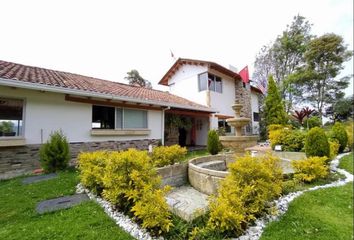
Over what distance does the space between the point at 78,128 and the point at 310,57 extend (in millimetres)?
24380

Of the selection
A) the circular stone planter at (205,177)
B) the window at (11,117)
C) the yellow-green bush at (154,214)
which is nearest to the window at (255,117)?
the circular stone planter at (205,177)

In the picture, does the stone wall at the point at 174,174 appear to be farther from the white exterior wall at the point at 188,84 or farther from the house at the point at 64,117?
the white exterior wall at the point at 188,84

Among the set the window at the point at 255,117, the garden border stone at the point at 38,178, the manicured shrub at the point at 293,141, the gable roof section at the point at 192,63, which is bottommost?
the garden border stone at the point at 38,178

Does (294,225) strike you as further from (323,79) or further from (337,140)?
(323,79)

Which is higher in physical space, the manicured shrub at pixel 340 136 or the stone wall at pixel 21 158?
the manicured shrub at pixel 340 136

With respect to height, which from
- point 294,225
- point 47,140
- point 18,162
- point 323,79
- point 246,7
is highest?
point 323,79

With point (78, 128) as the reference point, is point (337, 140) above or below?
below

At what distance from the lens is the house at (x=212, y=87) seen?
15312 millimetres

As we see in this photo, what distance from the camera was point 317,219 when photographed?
3391mm

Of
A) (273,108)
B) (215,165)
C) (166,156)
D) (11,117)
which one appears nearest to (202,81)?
(273,108)

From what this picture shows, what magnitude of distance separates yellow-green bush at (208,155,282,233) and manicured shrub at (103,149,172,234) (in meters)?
0.86

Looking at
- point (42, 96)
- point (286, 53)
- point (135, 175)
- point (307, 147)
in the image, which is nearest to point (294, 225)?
point (135, 175)

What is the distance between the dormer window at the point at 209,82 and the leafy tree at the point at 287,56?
37.5 feet

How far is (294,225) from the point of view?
129 inches
